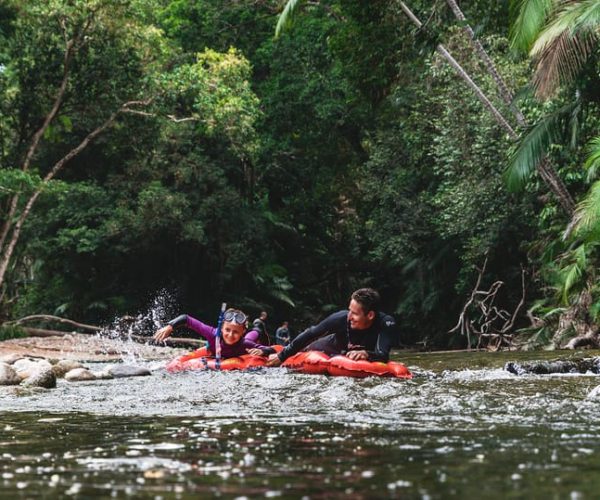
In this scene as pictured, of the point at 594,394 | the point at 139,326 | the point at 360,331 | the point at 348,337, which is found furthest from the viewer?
the point at 139,326

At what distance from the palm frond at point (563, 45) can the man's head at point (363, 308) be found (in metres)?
4.16

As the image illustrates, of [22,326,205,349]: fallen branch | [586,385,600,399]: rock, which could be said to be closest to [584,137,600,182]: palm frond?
[586,385,600,399]: rock

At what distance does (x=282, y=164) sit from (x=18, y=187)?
1335cm

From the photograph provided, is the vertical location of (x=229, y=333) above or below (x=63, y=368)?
above

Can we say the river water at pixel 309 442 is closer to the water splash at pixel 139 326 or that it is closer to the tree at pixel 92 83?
the water splash at pixel 139 326

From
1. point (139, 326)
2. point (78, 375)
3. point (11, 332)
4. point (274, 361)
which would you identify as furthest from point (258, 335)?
point (139, 326)

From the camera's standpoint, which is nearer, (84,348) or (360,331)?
(360,331)

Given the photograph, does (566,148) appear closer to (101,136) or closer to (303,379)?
(303,379)

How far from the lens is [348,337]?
1157cm

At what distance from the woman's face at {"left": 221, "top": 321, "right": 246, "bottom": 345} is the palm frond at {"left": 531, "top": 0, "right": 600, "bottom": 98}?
16.6 feet

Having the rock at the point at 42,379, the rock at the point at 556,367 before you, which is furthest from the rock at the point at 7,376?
the rock at the point at 556,367

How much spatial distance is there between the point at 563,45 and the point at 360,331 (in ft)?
16.2

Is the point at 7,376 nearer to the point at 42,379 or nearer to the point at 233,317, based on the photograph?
the point at 42,379

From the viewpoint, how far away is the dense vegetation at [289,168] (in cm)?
2269
